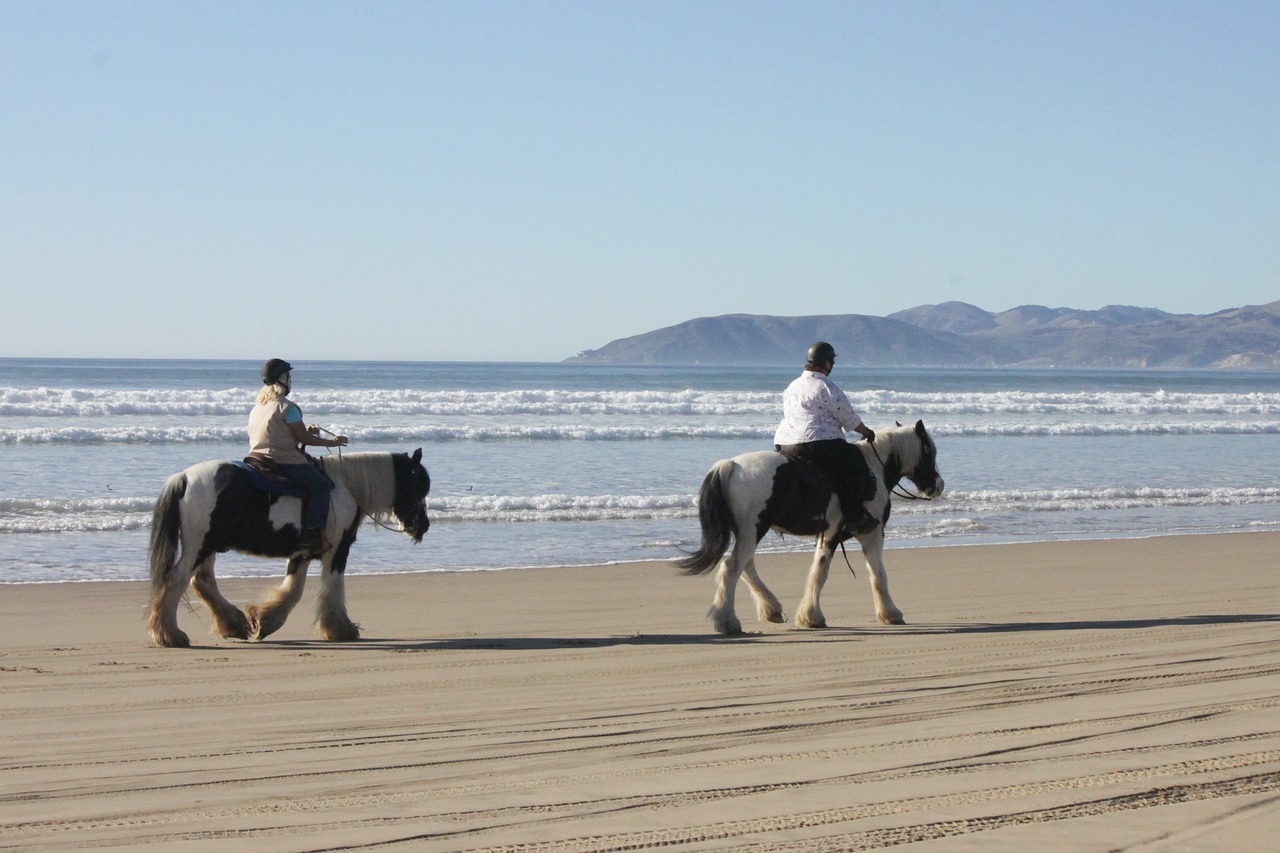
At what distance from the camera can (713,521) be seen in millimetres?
8625

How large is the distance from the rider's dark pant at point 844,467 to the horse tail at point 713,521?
2.05 feet

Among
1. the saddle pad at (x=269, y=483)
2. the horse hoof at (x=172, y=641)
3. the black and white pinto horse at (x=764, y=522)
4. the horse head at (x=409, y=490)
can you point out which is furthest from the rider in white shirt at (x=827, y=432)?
the horse hoof at (x=172, y=641)

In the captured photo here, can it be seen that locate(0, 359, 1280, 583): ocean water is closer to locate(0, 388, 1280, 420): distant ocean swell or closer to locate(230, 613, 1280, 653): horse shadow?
locate(0, 388, 1280, 420): distant ocean swell

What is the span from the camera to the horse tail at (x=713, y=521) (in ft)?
28.3

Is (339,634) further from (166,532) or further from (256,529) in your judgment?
(166,532)

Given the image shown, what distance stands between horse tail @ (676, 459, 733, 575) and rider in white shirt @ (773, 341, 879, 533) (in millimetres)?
571

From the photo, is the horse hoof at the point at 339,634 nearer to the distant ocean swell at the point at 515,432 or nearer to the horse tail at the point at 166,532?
the horse tail at the point at 166,532

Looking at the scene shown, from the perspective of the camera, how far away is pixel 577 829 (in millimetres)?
3969

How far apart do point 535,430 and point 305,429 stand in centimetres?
2030

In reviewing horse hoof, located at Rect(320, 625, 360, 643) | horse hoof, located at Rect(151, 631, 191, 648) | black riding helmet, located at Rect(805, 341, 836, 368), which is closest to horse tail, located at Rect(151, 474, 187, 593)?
horse hoof, located at Rect(151, 631, 191, 648)

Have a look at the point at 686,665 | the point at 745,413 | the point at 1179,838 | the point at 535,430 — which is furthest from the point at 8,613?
the point at 745,413

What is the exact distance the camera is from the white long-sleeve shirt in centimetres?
882

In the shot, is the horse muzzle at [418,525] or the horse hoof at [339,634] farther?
the horse muzzle at [418,525]

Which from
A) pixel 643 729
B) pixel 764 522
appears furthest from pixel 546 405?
pixel 643 729
